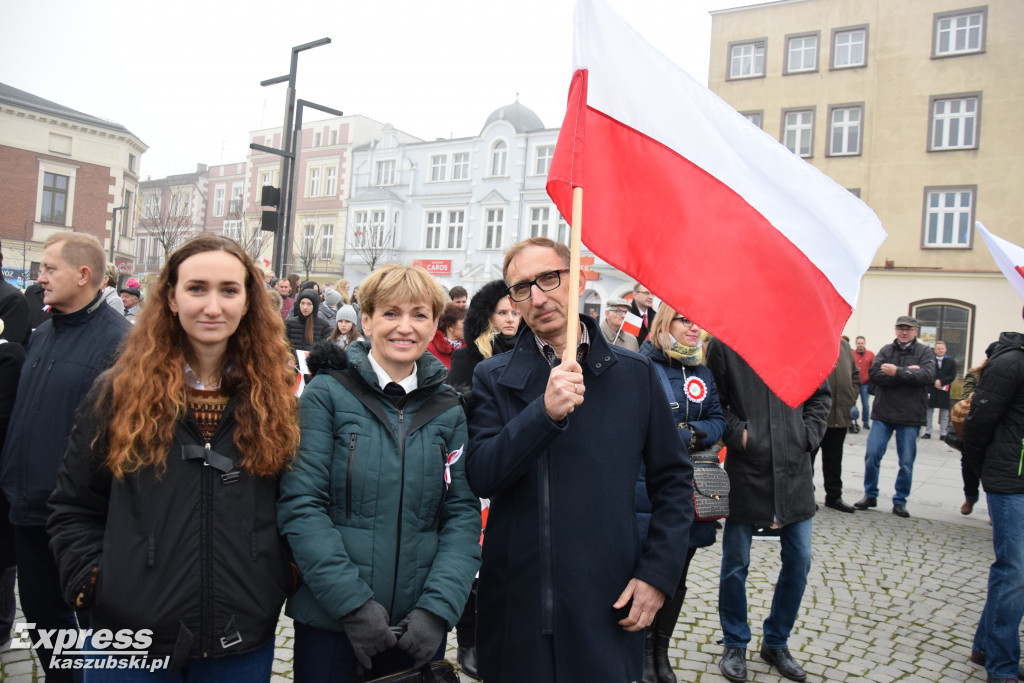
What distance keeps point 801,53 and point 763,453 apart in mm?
27725

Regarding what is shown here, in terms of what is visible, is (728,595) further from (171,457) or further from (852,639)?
(171,457)

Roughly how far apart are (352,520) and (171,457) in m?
0.58

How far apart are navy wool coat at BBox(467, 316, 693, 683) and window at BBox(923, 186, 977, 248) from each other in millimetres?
26126

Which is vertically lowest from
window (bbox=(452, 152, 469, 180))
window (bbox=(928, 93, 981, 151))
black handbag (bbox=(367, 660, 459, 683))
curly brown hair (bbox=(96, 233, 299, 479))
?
black handbag (bbox=(367, 660, 459, 683))

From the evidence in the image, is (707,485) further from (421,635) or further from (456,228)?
(456,228)

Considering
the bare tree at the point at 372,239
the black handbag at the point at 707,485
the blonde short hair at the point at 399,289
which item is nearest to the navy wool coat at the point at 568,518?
the blonde short hair at the point at 399,289

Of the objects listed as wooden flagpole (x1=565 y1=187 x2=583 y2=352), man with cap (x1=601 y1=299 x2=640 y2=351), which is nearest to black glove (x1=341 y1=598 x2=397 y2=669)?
wooden flagpole (x1=565 y1=187 x2=583 y2=352)

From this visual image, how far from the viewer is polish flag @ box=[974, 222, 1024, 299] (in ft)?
13.1

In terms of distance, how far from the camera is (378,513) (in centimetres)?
224

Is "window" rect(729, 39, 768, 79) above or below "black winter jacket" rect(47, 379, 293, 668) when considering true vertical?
above

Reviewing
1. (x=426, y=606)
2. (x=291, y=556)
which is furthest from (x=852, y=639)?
(x=291, y=556)

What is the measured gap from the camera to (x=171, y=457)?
6.94 feet

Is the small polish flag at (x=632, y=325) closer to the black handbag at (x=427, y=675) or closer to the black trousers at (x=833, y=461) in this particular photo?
the black trousers at (x=833, y=461)

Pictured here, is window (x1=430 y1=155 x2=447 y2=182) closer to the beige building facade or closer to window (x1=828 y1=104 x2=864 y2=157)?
the beige building facade
